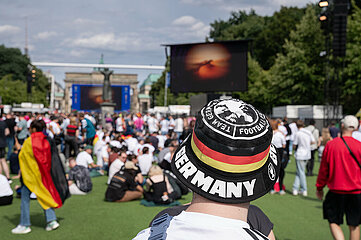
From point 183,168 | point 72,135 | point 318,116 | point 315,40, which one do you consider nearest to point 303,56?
point 315,40

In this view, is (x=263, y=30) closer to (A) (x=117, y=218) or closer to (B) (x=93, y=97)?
(B) (x=93, y=97)

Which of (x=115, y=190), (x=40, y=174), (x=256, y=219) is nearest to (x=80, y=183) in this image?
(x=115, y=190)

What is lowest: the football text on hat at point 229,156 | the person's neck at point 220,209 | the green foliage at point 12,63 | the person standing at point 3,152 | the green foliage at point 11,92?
the person standing at point 3,152

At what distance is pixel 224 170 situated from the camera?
1.38 metres

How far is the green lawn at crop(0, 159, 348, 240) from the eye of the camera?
6.45 metres

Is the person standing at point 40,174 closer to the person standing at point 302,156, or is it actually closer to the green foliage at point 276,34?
the person standing at point 302,156

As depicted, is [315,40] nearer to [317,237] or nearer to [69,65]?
[69,65]

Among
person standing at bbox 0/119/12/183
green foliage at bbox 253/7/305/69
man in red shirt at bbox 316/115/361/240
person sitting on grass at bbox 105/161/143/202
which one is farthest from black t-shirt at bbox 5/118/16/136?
green foliage at bbox 253/7/305/69

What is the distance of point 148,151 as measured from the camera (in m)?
11.9

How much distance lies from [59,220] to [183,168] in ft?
21.2

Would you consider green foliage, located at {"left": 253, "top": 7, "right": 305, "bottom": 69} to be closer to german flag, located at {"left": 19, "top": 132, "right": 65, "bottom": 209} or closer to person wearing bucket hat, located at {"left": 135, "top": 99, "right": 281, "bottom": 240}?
german flag, located at {"left": 19, "top": 132, "right": 65, "bottom": 209}

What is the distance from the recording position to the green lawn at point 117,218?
645 cm

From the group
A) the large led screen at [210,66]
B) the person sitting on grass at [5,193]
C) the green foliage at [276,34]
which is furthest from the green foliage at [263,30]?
the person sitting on grass at [5,193]

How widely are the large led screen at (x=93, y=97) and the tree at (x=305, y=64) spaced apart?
1217 inches
